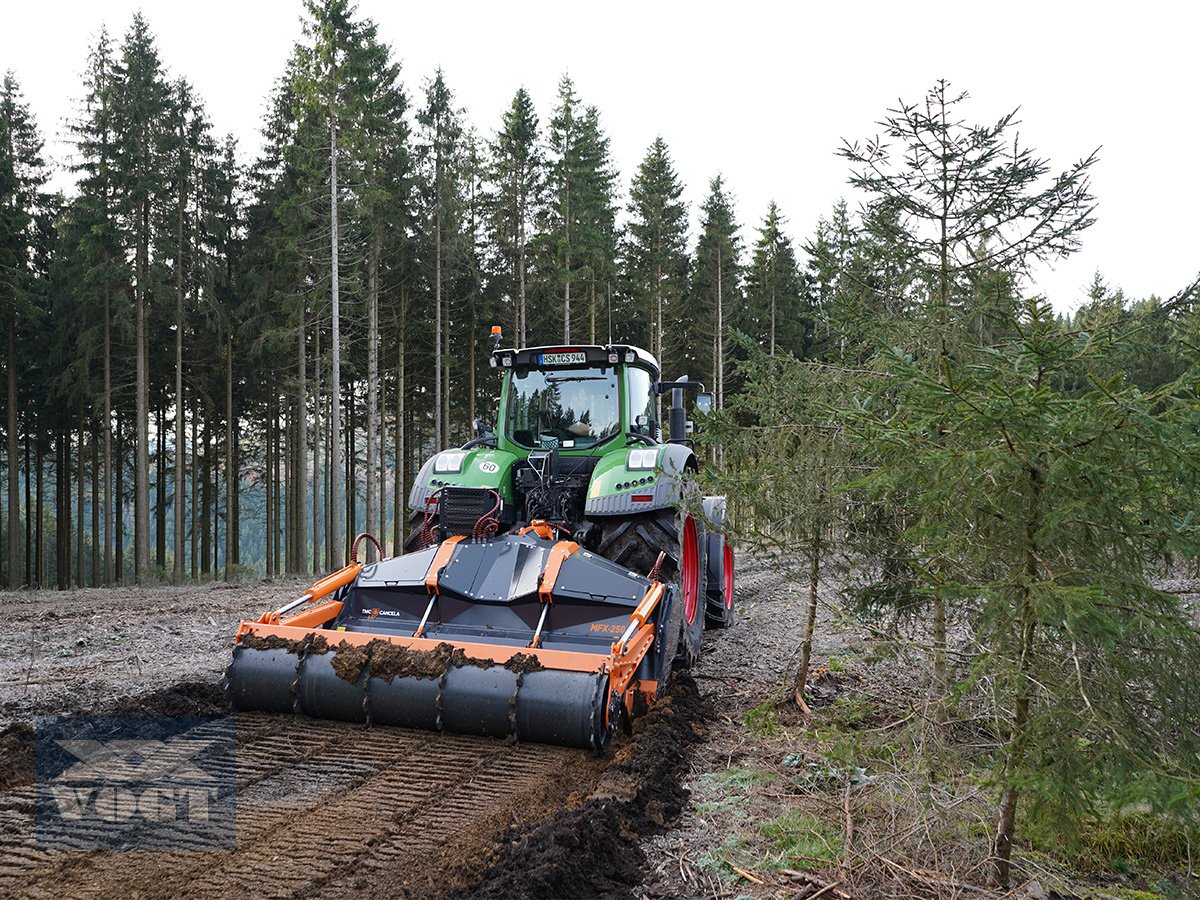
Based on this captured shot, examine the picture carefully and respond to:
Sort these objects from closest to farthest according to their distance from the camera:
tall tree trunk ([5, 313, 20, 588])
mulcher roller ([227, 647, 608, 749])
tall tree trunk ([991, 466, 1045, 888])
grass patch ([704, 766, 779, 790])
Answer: tall tree trunk ([991, 466, 1045, 888]) → grass patch ([704, 766, 779, 790]) → mulcher roller ([227, 647, 608, 749]) → tall tree trunk ([5, 313, 20, 588])

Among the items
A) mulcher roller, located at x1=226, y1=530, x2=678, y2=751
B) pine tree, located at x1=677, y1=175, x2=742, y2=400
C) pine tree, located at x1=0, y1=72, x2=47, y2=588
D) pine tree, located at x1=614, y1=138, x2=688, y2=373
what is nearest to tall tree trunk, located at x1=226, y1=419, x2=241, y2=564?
pine tree, located at x1=0, y1=72, x2=47, y2=588

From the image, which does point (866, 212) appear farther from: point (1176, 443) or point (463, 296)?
point (463, 296)

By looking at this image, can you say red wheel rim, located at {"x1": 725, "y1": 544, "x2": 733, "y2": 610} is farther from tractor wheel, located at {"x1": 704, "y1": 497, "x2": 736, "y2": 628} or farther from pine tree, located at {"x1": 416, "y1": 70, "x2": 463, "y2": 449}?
pine tree, located at {"x1": 416, "y1": 70, "x2": 463, "y2": 449}

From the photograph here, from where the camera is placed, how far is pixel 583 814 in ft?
12.6

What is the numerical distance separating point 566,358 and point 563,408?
1.53ft

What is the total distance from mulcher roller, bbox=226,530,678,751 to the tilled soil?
0.60ft

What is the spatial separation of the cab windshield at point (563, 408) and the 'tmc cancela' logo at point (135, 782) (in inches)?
142

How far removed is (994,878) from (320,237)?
1846 centimetres

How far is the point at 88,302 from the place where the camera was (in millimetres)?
20562

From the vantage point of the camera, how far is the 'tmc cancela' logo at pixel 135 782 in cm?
366

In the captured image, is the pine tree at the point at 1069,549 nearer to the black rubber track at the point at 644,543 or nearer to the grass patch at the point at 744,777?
the grass patch at the point at 744,777

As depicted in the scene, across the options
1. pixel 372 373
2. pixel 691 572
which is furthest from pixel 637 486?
pixel 372 373

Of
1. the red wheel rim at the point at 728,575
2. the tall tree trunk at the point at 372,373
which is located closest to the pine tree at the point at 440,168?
the tall tree trunk at the point at 372,373

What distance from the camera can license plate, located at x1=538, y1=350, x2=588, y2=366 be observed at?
7.66 meters
